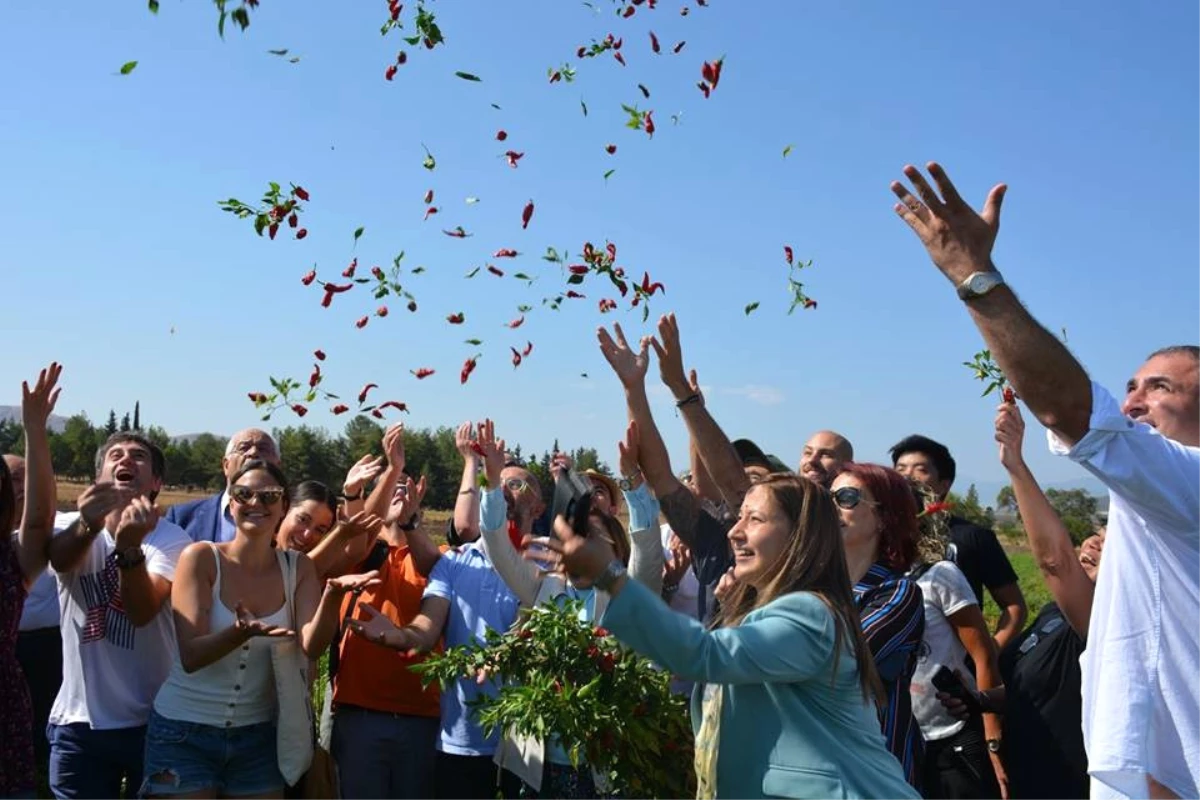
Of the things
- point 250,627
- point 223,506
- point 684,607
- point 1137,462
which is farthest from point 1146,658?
point 223,506

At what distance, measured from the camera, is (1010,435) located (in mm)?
4473

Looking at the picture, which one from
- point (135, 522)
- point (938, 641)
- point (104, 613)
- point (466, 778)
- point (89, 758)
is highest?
point (135, 522)

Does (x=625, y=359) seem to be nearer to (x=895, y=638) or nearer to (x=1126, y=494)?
(x=895, y=638)

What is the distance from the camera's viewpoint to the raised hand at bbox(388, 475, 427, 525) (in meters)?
6.60

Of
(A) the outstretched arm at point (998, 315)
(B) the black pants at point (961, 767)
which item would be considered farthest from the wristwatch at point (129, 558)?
(A) the outstretched arm at point (998, 315)

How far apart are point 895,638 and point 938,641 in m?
1.55

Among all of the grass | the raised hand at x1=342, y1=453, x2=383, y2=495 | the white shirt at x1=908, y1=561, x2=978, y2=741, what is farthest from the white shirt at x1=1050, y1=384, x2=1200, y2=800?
the grass

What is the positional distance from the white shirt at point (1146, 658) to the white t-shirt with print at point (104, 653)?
4403 mm

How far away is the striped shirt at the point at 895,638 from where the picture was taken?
13.7ft

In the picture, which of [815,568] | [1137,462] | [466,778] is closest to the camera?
[1137,462]

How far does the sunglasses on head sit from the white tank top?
2.79 metres

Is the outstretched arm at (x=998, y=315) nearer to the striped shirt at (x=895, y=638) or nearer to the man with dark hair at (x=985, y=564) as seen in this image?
the striped shirt at (x=895, y=638)

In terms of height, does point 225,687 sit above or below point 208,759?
above

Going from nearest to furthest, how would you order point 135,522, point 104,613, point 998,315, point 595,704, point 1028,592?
point 998,315
point 595,704
point 135,522
point 104,613
point 1028,592
